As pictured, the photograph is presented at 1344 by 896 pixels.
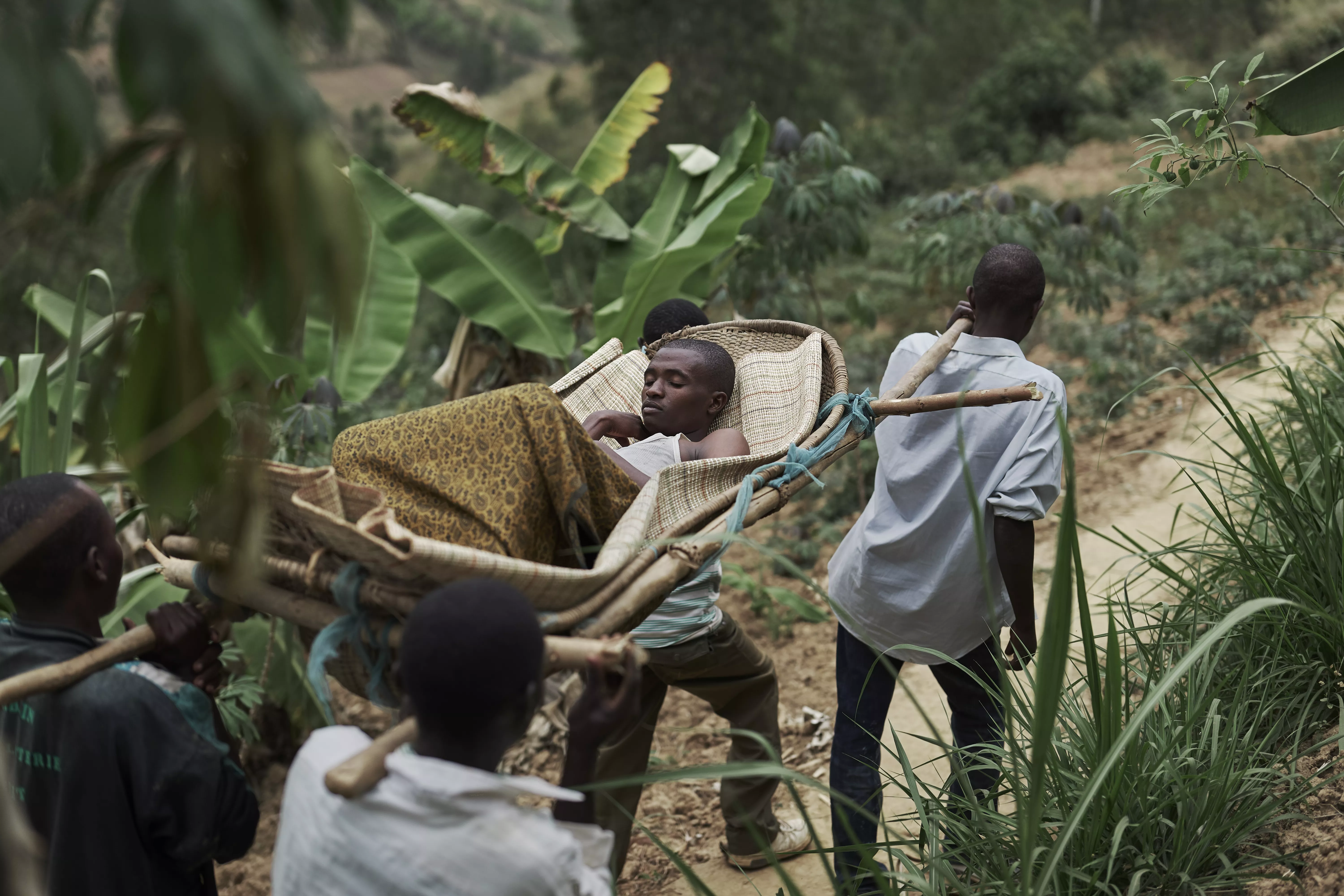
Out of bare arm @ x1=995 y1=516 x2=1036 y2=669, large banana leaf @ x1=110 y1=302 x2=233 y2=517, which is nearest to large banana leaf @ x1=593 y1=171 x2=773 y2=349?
bare arm @ x1=995 y1=516 x2=1036 y2=669

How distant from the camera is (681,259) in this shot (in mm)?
4762

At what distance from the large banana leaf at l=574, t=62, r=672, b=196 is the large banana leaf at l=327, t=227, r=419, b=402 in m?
1.15

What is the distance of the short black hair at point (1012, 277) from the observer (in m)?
2.50

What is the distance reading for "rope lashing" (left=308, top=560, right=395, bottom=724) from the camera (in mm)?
1605

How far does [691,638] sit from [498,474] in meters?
0.84

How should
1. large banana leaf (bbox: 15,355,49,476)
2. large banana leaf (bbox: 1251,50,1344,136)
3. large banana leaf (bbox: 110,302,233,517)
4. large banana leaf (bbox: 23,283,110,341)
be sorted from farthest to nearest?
1. large banana leaf (bbox: 23,283,110,341)
2. large banana leaf (bbox: 15,355,49,476)
3. large banana leaf (bbox: 1251,50,1344,136)
4. large banana leaf (bbox: 110,302,233,517)

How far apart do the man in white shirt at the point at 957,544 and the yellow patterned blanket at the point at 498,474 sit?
81cm

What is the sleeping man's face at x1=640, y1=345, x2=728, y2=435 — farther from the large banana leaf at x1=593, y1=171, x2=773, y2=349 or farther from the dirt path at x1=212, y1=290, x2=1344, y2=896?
the large banana leaf at x1=593, y1=171, x2=773, y2=349

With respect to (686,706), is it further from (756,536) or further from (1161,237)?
(1161,237)

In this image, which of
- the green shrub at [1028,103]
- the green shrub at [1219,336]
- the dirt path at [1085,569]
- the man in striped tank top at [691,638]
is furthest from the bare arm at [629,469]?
the green shrub at [1028,103]

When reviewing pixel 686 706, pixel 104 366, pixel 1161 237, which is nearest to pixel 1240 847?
pixel 104 366

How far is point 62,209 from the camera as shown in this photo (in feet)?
3.06

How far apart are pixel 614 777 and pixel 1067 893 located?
1127 mm

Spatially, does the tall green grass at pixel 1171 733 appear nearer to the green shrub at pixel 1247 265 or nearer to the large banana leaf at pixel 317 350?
the large banana leaf at pixel 317 350
